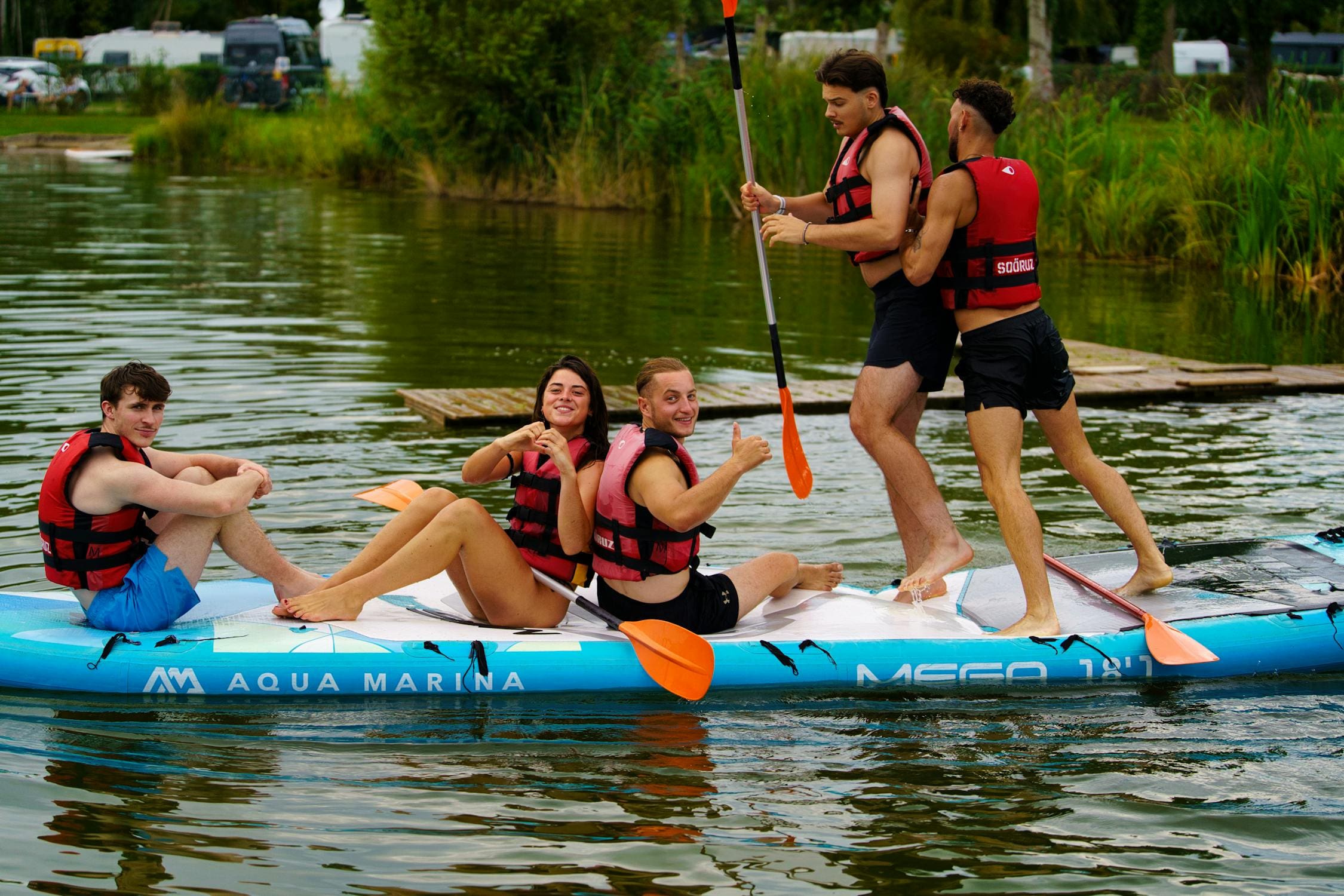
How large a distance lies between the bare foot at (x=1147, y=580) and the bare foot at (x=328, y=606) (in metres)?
2.85

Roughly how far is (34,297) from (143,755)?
33.2 ft

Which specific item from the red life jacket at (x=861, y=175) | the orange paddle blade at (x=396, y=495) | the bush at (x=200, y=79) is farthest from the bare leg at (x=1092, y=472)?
the bush at (x=200, y=79)

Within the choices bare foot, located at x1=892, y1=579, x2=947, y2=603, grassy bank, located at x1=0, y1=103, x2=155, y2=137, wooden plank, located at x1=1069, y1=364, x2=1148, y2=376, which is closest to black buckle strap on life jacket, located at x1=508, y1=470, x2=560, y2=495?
bare foot, located at x1=892, y1=579, x2=947, y2=603

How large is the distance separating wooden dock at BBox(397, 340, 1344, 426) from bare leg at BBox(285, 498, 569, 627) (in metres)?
3.89

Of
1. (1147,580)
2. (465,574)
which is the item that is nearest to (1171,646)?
(1147,580)

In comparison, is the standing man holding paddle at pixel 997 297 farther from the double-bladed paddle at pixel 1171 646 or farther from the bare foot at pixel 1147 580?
the bare foot at pixel 1147 580

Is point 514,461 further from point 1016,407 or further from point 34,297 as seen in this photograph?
point 34,297

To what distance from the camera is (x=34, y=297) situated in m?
13.4

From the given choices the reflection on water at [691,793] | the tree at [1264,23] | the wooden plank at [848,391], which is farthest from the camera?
the tree at [1264,23]

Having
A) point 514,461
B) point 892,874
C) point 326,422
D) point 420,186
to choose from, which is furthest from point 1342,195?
point 420,186

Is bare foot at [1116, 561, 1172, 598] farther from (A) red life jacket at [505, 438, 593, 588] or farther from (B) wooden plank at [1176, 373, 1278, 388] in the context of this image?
(B) wooden plank at [1176, 373, 1278, 388]

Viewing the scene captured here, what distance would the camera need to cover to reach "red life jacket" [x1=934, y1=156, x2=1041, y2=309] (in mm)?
5223

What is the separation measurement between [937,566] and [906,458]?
438mm

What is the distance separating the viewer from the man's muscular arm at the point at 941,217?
16.9ft
